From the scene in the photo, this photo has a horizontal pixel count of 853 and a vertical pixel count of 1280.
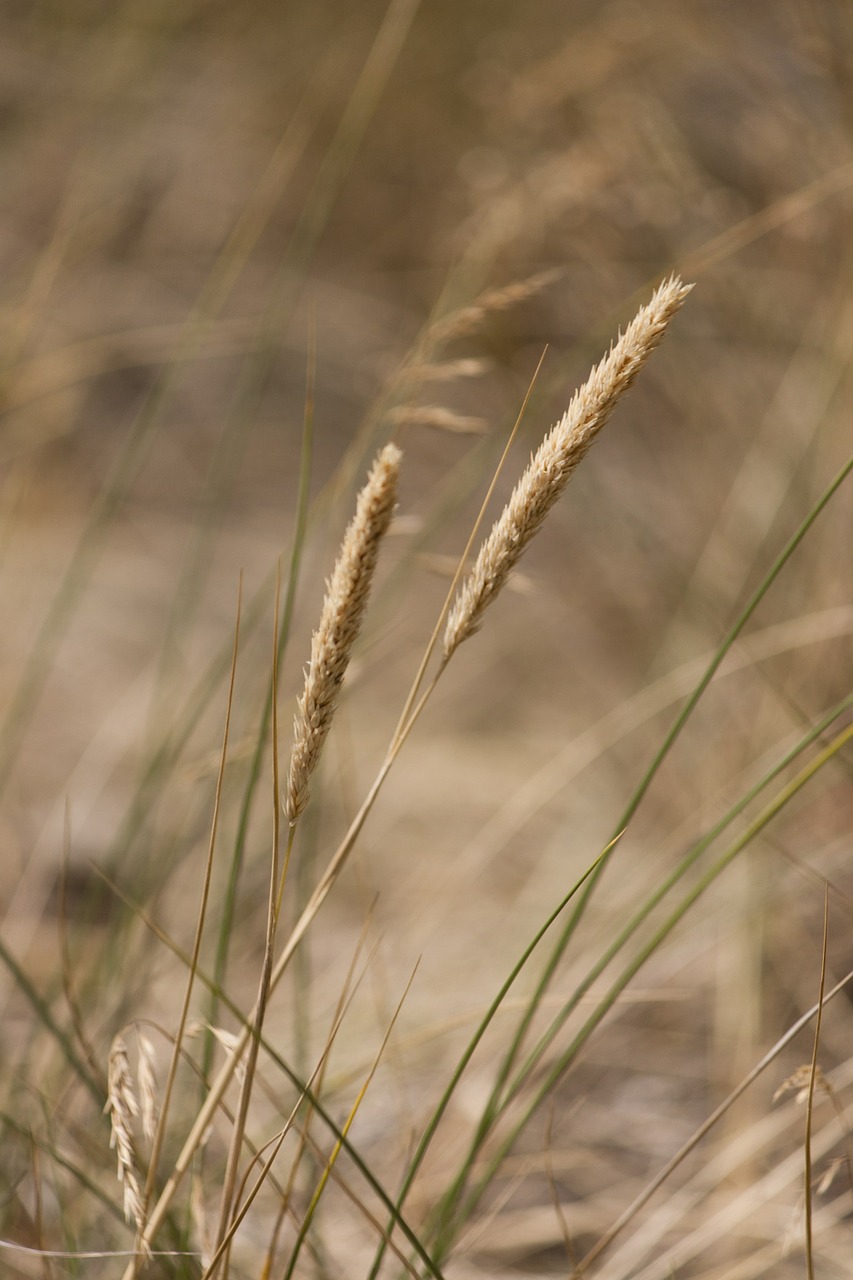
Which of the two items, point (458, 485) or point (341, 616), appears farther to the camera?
point (458, 485)

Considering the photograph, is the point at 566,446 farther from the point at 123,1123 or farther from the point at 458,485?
the point at 458,485

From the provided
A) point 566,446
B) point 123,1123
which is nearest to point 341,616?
point 566,446

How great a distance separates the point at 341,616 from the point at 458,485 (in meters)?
0.57

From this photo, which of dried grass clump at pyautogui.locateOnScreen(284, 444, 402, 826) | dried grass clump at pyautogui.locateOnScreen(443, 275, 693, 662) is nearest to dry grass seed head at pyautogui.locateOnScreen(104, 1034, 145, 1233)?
dried grass clump at pyautogui.locateOnScreen(284, 444, 402, 826)

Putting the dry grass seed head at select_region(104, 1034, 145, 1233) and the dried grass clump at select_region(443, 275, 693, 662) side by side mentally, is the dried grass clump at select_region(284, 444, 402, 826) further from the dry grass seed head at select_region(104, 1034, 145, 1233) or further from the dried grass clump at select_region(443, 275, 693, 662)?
the dry grass seed head at select_region(104, 1034, 145, 1233)

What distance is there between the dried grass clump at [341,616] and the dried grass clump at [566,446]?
0.04m

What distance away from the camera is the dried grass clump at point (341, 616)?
33cm

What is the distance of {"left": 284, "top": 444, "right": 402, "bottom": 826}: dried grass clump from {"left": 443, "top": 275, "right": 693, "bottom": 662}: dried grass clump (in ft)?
0.14

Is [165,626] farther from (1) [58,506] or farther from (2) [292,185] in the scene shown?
(2) [292,185]

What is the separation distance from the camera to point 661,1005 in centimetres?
101

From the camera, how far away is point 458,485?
891 mm

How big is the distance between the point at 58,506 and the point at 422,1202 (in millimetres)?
1879

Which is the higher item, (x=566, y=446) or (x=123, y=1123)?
(x=566, y=446)

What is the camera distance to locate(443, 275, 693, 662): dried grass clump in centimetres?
34
